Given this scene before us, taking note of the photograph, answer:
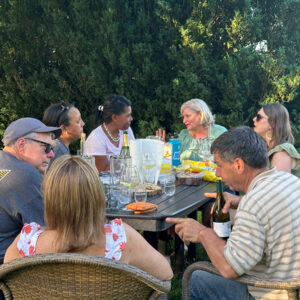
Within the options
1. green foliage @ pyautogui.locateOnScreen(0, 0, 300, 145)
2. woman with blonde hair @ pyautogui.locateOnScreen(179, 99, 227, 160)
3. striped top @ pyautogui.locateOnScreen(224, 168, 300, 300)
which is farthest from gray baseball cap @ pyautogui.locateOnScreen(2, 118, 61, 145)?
green foliage @ pyautogui.locateOnScreen(0, 0, 300, 145)

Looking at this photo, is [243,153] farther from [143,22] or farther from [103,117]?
[143,22]

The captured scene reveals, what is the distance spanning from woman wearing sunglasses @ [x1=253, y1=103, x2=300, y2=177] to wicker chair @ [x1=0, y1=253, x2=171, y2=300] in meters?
2.63

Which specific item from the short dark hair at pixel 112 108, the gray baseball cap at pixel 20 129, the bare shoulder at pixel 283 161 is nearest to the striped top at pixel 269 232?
the gray baseball cap at pixel 20 129

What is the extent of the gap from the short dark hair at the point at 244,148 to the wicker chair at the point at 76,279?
2.96 feet

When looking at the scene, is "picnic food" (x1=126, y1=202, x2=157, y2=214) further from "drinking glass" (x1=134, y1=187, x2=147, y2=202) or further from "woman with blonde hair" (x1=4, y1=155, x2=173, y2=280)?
"woman with blonde hair" (x1=4, y1=155, x2=173, y2=280)

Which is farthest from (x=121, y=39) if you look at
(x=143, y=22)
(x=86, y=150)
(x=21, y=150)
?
(x=21, y=150)

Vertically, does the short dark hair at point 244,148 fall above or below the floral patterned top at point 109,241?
above

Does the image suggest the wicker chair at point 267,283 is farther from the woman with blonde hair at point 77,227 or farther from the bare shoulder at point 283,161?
the bare shoulder at point 283,161

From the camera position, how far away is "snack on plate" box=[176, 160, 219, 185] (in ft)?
12.6

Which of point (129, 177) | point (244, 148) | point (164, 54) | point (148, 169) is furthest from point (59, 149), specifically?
point (164, 54)

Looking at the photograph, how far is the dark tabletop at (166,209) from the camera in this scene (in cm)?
265

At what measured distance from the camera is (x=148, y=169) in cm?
360

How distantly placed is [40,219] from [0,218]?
229 millimetres

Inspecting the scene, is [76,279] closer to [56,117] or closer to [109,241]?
[109,241]
